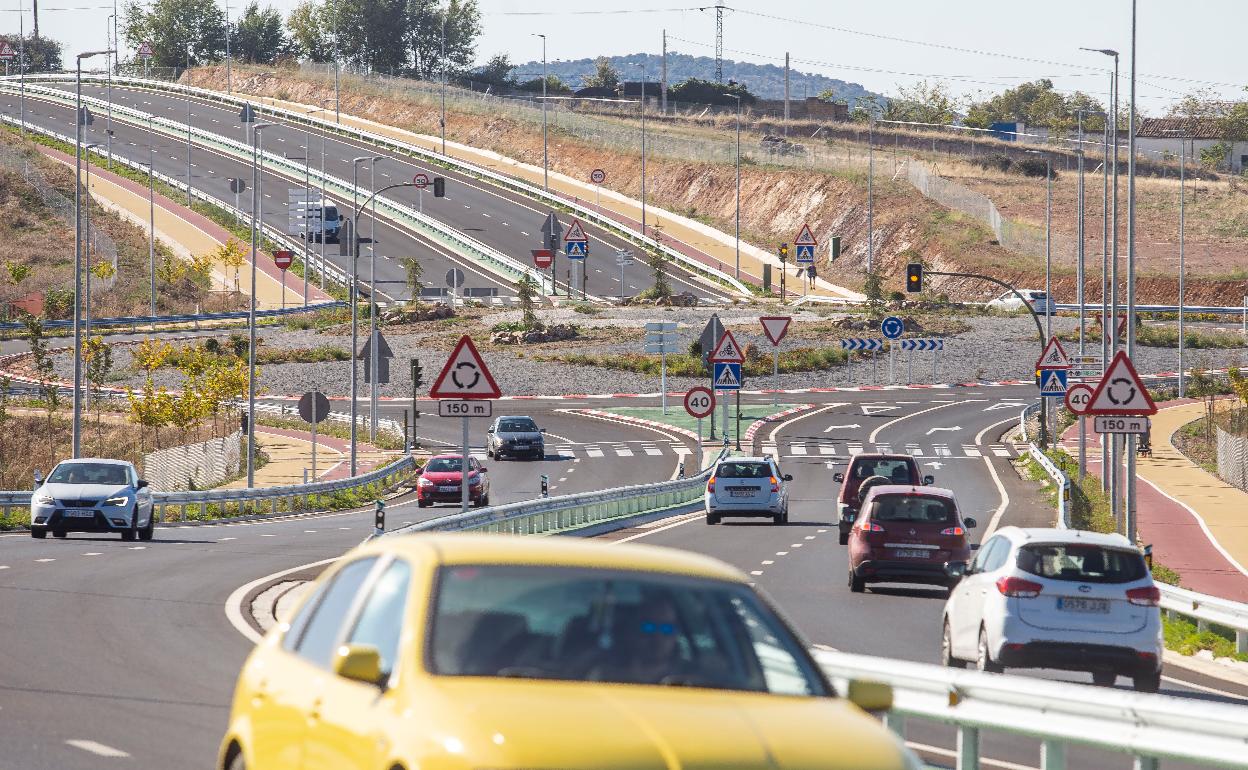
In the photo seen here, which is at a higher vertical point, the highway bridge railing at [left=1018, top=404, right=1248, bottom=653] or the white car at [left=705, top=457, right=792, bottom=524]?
the highway bridge railing at [left=1018, top=404, right=1248, bottom=653]

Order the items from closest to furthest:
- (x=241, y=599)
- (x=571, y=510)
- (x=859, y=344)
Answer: (x=241, y=599), (x=571, y=510), (x=859, y=344)

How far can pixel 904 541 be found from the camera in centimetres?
2578

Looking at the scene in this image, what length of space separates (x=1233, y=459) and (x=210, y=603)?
3873 cm

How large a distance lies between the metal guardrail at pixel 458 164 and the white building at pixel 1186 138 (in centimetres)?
6425

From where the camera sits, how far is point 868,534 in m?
25.7

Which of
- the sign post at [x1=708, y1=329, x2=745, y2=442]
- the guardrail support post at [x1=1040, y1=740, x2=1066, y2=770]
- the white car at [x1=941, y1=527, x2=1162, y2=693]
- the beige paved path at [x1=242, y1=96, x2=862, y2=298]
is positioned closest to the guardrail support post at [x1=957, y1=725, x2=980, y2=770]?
the guardrail support post at [x1=1040, y1=740, x2=1066, y2=770]

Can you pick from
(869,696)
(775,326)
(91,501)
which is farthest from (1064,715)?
(775,326)

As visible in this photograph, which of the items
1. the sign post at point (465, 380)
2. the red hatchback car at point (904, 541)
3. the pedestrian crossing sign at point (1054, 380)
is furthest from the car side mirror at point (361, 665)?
the pedestrian crossing sign at point (1054, 380)

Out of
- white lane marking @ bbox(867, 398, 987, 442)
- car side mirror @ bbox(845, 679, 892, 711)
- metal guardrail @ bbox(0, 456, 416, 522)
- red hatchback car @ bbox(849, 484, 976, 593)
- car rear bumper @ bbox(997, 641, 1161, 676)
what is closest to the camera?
car side mirror @ bbox(845, 679, 892, 711)

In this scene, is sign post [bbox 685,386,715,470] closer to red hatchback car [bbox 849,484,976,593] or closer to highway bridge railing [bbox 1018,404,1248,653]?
red hatchback car [bbox 849,484,976,593]

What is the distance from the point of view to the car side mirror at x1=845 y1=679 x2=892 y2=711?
7.21 m

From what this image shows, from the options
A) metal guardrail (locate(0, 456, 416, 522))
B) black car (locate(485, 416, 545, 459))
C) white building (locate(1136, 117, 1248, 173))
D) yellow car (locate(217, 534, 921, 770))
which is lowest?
black car (locate(485, 416, 545, 459))

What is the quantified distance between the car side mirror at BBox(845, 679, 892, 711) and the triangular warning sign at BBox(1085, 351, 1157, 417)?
18.5 meters

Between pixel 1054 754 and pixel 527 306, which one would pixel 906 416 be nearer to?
pixel 527 306
